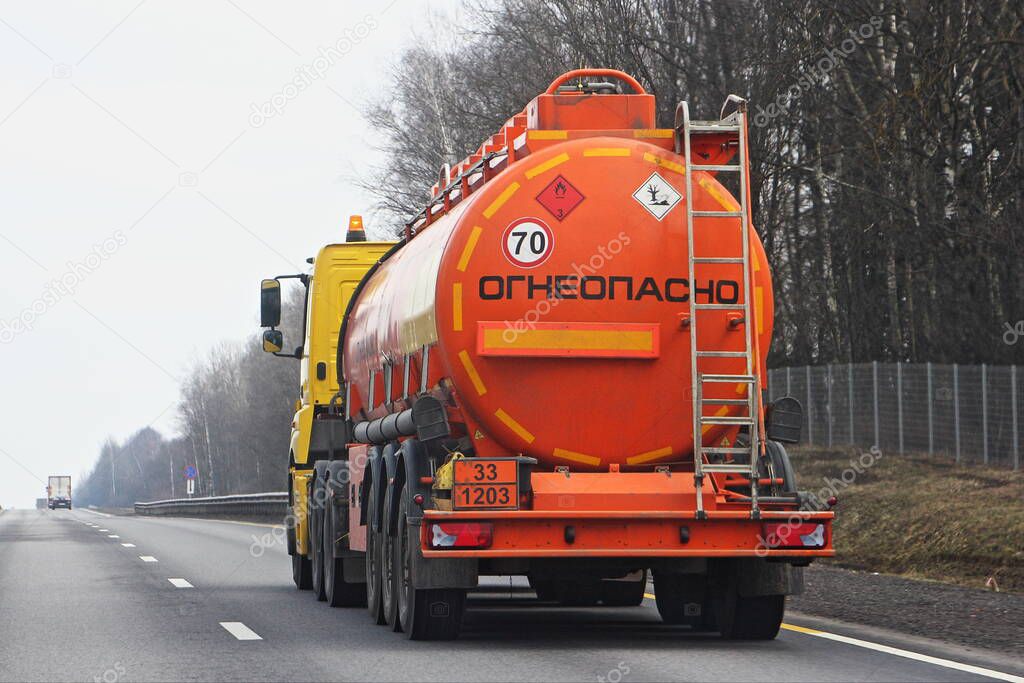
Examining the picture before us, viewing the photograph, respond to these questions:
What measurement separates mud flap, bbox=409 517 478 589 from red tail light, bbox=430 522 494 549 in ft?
1.08

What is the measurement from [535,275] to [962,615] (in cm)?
445

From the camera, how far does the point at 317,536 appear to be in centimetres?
1627

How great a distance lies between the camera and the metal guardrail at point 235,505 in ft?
130

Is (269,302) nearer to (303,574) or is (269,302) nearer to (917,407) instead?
(303,574)

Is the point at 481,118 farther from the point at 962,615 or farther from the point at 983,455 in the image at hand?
the point at 962,615

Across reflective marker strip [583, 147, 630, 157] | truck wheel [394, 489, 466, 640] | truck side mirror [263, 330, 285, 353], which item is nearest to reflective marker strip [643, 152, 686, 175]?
reflective marker strip [583, 147, 630, 157]

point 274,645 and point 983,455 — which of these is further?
point 983,455

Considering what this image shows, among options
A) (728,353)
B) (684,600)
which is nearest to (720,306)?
(728,353)

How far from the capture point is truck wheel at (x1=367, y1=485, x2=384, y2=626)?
12695 millimetres

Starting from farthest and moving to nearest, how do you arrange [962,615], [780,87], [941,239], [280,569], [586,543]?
[780,87] < [941,239] < [280,569] < [962,615] < [586,543]

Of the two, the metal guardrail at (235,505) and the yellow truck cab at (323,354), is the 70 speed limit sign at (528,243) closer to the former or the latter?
the yellow truck cab at (323,354)

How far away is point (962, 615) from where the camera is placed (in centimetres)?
1281

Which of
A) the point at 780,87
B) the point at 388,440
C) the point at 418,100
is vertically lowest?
the point at 388,440

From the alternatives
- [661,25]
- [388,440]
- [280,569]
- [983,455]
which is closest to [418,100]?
[661,25]
